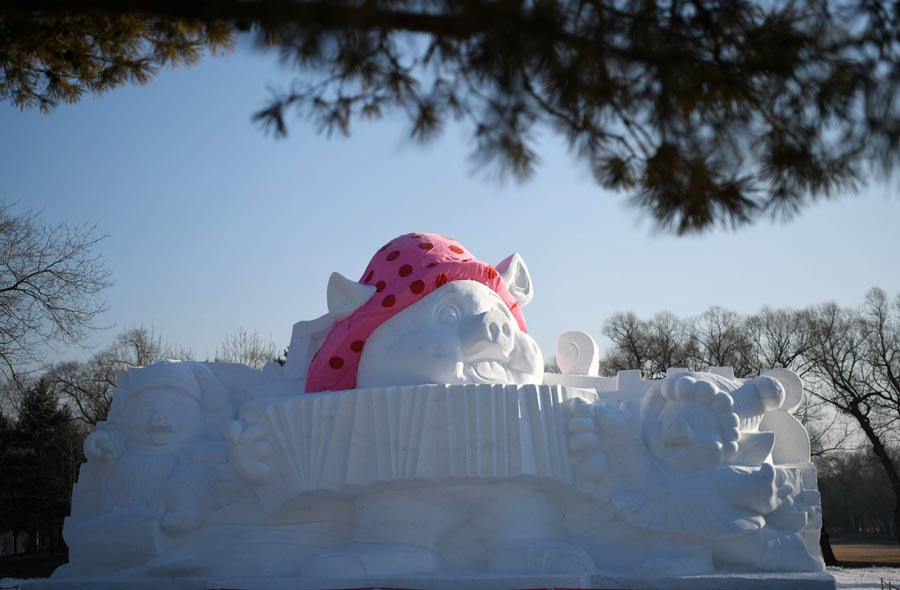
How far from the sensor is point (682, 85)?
12.6 ft

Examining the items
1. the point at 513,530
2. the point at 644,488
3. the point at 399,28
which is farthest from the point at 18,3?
the point at 644,488

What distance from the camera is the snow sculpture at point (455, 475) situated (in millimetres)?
6684

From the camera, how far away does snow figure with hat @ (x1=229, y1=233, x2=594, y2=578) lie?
674 centimetres

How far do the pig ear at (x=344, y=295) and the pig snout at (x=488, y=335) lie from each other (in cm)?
99

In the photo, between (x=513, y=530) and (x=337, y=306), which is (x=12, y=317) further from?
(x=513, y=530)

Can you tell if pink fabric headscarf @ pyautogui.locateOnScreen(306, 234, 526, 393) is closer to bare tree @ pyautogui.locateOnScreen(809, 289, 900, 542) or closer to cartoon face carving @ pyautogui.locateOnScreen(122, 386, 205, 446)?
cartoon face carving @ pyautogui.locateOnScreen(122, 386, 205, 446)

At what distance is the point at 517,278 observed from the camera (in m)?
8.31

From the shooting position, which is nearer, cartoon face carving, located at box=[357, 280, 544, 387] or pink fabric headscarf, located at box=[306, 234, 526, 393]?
cartoon face carving, located at box=[357, 280, 544, 387]

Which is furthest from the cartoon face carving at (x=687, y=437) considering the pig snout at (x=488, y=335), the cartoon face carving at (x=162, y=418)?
the cartoon face carving at (x=162, y=418)

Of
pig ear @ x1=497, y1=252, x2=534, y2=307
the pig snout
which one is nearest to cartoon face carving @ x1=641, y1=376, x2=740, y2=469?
the pig snout

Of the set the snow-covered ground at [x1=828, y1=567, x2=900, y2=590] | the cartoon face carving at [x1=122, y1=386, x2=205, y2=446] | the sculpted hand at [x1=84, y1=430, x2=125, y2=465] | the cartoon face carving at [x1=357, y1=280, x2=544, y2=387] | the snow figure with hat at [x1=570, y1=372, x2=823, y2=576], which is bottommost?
the snow-covered ground at [x1=828, y1=567, x2=900, y2=590]

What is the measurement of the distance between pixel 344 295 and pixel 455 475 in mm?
1919

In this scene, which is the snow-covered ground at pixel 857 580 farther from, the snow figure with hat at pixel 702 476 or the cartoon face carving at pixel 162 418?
the snow figure with hat at pixel 702 476

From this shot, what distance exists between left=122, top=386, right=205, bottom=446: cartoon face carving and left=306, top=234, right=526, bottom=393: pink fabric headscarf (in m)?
1.15
